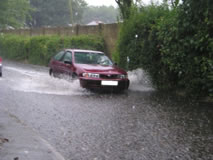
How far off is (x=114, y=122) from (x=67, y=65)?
223 inches

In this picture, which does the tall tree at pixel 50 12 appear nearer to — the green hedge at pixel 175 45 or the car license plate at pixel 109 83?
the green hedge at pixel 175 45

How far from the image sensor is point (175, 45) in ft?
36.7

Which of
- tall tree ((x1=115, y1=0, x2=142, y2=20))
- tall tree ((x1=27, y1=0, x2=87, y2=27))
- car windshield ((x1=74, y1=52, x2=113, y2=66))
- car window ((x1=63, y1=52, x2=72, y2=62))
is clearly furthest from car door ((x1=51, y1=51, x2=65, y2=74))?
tall tree ((x1=27, y1=0, x2=87, y2=27))

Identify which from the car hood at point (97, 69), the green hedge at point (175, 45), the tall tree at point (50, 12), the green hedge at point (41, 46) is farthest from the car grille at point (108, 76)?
the tall tree at point (50, 12)

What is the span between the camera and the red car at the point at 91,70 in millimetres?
11656

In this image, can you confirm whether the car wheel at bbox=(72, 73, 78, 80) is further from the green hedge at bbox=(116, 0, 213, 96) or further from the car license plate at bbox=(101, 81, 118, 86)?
the green hedge at bbox=(116, 0, 213, 96)

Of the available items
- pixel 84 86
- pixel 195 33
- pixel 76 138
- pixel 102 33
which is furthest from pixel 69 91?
pixel 102 33

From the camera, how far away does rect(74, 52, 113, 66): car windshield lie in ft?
42.4

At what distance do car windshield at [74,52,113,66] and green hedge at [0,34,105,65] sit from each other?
9.49 metres

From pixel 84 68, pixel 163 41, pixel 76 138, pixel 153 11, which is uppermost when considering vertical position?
pixel 153 11

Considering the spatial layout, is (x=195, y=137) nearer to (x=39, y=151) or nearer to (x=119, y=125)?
(x=119, y=125)

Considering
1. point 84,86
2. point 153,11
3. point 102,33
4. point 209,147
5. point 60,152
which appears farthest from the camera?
point 102,33

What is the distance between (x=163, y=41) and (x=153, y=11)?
2.46m

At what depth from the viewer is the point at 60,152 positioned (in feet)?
17.7
